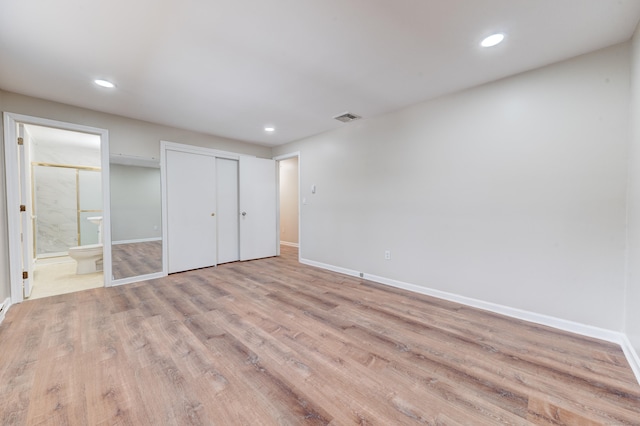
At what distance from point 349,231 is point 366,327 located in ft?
6.40

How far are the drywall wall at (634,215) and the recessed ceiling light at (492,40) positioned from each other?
903mm

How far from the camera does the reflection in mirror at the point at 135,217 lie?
11.8 feet

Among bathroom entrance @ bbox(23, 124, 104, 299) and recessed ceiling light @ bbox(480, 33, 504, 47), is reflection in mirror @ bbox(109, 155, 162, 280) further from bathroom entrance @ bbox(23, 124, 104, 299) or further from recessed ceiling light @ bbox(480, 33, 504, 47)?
recessed ceiling light @ bbox(480, 33, 504, 47)

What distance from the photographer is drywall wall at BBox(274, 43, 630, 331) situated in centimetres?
209

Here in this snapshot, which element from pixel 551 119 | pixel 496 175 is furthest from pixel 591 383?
pixel 551 119

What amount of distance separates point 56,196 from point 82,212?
1.72ft

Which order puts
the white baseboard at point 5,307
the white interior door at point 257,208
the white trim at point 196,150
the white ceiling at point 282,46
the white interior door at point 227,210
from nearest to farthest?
the white ceiling at point 282,46 < the white baseboard at point 5,307 < the white trim at point 196,150 < the white interior door at point 227,210 < the white interior door at point 257,208

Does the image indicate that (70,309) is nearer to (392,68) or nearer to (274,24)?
(274,24)

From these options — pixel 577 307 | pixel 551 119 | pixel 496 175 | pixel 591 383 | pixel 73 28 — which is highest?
pixel 73 28

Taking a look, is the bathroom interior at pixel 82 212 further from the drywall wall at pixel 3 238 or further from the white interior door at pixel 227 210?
the white interior door at pixel 227 210

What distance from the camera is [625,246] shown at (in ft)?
6.61

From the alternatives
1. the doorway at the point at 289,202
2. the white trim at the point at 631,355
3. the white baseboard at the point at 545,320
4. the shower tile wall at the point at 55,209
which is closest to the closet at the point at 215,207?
the doorway at the point at 289,202

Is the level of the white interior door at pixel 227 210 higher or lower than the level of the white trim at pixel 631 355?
higher

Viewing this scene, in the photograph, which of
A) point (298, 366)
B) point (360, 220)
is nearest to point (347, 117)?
point (360, 220)
